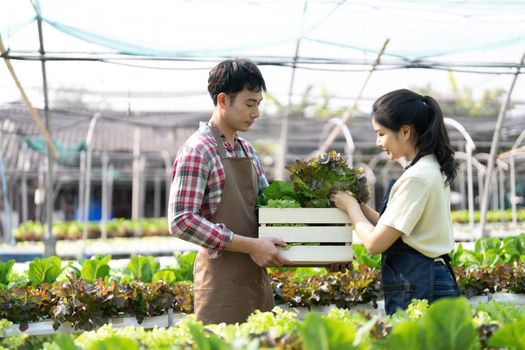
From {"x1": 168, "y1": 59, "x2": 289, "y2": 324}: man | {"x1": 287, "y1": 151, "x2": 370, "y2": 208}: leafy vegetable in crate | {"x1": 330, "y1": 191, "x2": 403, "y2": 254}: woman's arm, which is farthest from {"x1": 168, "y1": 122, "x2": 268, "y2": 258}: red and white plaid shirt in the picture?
{"x1": 330, "y1": 191, "x2": 403, "y2": 254}: woman's arm

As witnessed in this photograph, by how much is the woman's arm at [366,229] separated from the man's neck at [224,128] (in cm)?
46

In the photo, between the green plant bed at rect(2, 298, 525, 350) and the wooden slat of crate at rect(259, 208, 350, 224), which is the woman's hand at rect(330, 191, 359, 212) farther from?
the green plant bed at rect(2, 298, 525, 350)

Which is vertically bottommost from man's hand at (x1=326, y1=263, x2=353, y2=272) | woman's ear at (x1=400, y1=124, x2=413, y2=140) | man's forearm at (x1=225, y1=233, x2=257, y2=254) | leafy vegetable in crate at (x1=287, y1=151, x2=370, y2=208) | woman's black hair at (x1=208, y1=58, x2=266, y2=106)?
man's hand at (x1=326, y1=263, x2=353, y2=272)

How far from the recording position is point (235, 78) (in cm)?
266

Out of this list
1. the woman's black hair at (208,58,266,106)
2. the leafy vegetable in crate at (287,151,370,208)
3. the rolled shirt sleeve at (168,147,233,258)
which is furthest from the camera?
the leafy vegetable in crate at (287,151,370,208)

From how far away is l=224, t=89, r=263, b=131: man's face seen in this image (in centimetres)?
267

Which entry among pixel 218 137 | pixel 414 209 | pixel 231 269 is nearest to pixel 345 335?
pixel 414 209

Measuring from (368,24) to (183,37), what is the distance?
1.63m

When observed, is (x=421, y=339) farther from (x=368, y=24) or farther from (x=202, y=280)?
(x=368, y=24)

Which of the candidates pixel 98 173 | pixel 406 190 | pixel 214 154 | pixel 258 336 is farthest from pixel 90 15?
pixel 98 173

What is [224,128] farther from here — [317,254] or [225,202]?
[317,254]

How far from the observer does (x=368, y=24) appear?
6.34 meters

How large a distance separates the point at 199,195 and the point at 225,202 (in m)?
0.15

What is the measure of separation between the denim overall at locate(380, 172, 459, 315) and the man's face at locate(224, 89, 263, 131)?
591 mm
